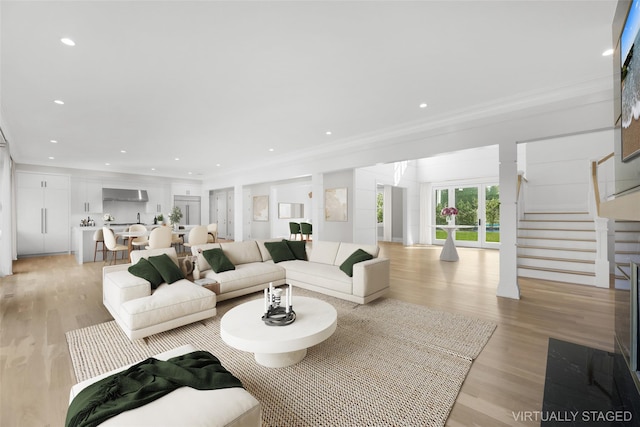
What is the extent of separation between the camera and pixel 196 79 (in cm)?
326

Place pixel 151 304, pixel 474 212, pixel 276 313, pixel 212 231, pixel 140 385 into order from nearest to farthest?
pixel 140 385 → pixel 276 313 → pixel 151 304 → pixel 212 231 → pixel 474 212

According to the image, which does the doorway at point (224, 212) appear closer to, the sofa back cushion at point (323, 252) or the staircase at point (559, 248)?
the sofa back cushion at point (323, 252)

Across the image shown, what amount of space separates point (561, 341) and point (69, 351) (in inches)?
177

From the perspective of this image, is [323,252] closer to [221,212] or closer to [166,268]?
[166,268]

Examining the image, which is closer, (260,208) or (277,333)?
(277,333)

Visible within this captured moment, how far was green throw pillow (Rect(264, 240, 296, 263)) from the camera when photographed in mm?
4633

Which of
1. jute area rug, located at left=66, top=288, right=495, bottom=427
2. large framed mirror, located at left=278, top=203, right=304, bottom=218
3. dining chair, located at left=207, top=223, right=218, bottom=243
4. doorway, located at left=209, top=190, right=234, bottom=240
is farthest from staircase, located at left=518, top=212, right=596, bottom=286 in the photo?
doorway, located at left=209, top=190, right=234, bottom=240

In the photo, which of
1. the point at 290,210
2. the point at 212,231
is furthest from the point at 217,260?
the point at 290,210

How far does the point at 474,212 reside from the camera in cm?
914

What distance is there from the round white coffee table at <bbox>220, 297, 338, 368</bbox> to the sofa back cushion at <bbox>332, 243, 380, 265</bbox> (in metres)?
1.66

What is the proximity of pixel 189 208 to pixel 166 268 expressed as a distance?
961 cm

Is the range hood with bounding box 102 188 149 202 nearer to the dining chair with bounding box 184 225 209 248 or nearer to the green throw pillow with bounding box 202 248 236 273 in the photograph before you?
the dining chair with bounding box 184 225 209 248

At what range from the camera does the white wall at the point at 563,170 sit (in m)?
6.37

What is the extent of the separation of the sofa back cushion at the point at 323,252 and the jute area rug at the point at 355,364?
1.33 m
